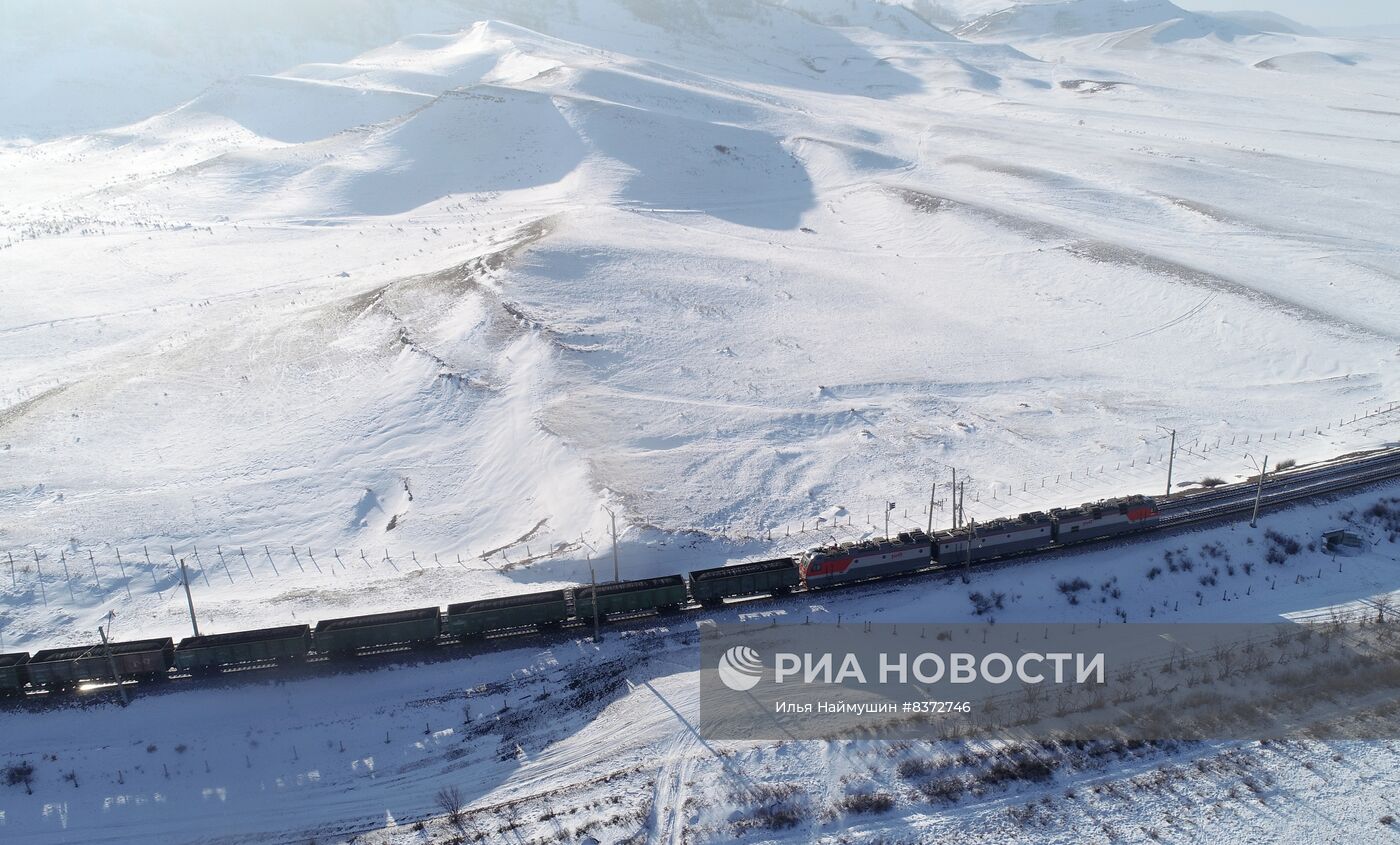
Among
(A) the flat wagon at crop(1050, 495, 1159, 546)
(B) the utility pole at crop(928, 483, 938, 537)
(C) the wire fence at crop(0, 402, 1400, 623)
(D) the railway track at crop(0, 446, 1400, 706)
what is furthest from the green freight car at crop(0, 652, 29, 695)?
(A) the flat wagon at crop(1050, 495, 1159, 546)

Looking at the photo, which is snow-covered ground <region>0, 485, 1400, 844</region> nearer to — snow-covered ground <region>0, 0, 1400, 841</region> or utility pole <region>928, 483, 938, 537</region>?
snow-covered ground <region>0, 0, 1400, 841</region>

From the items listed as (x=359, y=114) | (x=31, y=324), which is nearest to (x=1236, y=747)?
(x=31, y=324)

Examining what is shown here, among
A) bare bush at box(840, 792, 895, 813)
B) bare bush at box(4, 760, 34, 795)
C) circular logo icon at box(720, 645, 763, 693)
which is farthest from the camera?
circular logo icon at box(720, 645, 763, 693)

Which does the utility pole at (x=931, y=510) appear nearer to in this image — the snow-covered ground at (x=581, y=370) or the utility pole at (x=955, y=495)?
the utility pole at (x=955, y=495)

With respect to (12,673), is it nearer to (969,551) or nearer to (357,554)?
(357,554)

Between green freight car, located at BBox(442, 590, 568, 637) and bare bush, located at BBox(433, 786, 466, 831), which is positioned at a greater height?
green freight car, located at BBox(442, 590, 568, 637)

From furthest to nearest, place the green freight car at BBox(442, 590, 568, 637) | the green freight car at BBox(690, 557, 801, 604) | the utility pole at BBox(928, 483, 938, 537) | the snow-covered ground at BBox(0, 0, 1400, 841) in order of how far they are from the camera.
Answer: the utility pole at BBox(928, 483, 938, 537) < the green freight car at BBox(690, 557, 801, 604) < the green freight car at BBox(442, 590, 568, 637) < the snow-covered ground at BBox(0, 0, 1400, 841)

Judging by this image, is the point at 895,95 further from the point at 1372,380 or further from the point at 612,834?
the point at 612,834

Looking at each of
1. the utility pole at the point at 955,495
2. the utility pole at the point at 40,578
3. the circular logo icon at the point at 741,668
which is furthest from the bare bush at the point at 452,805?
the utility pole at the point at 955,495
